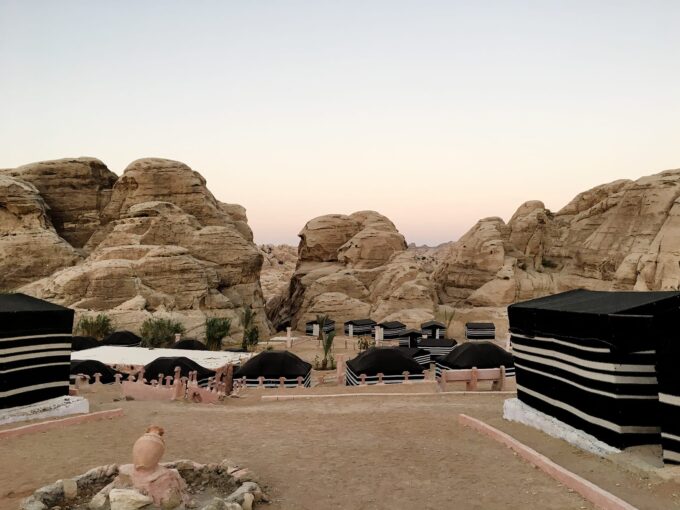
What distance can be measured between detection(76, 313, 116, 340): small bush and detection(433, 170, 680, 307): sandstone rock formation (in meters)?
38.2

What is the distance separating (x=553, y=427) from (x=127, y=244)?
48220 millimetres

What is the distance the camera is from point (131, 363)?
2498cm

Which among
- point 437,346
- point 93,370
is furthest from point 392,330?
point 93,370

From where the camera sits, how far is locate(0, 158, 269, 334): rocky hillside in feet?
151

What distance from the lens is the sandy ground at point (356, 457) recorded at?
7078mm

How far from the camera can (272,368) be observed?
24281 millimetres

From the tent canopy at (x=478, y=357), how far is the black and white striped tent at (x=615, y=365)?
13823 millimetres

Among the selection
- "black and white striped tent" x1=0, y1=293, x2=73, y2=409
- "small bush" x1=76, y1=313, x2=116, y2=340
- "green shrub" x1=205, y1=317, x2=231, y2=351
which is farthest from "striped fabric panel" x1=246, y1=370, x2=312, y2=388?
"small bush" x1=76, y1=313, x2=116, y2=340

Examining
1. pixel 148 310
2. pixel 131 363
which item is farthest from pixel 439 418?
pixel 148 310

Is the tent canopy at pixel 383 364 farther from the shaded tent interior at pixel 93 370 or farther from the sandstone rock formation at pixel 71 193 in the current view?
the sandstone rock formation at pixel 71 193

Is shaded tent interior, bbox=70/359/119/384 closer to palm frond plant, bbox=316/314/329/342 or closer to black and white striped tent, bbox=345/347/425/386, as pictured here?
black and white striped tent, bbox=345/347/425/386

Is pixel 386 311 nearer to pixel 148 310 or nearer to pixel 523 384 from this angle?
pixel 148 310

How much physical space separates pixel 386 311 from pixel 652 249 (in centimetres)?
2895

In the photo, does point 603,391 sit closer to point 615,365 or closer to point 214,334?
point 615,365
